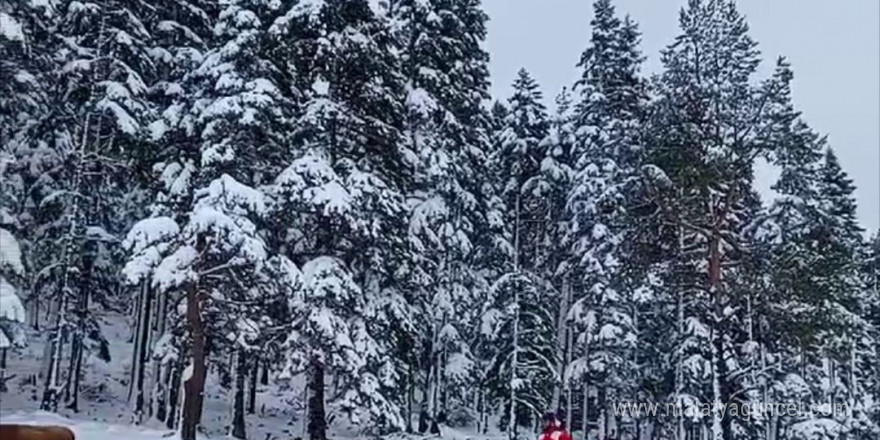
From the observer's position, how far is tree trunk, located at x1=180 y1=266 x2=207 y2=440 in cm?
1349

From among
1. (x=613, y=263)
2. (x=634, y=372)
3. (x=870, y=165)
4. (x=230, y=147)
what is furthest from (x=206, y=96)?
(x=870, y=165)

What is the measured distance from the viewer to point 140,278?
13203 mm

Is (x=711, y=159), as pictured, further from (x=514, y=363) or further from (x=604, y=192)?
(x=514, y=363)

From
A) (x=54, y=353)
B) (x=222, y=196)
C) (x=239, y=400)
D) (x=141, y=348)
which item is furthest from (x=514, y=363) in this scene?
(x=54, y=353)

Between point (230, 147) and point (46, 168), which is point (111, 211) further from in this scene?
point (230, 147)

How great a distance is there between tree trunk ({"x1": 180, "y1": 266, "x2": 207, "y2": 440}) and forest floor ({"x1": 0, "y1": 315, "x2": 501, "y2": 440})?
0.70 m

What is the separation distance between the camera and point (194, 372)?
45.8 feet

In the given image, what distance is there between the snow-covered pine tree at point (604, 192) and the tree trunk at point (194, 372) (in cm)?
995

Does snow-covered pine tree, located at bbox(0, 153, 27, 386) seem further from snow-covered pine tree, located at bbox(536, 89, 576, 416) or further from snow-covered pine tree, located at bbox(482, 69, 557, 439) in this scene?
snow-covered pine tree, located at bbox(536, 89, 576, 416)

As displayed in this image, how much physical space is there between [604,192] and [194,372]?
1101cm

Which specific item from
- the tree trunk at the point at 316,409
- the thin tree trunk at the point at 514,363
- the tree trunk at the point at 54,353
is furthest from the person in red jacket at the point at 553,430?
the thin tree trunk at the point at 514,363

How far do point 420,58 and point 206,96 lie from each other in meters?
5.85

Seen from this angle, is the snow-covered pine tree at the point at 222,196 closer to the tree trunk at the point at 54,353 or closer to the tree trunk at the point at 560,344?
the tree trunk at the point at 54,353

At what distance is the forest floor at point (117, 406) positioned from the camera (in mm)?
13195
